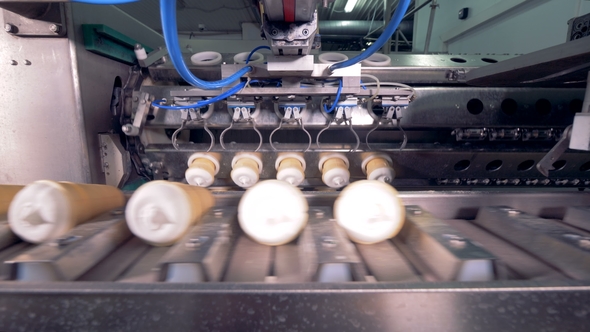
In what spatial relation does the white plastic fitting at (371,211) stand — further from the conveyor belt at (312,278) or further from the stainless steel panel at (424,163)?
the stainless steel panel at (424,163)

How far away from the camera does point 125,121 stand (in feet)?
4.17

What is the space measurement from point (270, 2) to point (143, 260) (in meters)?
0.64

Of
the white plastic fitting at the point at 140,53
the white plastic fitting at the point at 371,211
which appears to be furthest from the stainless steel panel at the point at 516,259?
the white plastic fitting at the point at 140,53

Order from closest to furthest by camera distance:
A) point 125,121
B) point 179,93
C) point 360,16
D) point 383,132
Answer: point 179,93 < point 125,121 < point 383,132 < point 360,16

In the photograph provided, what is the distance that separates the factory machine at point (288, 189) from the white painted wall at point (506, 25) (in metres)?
0.44

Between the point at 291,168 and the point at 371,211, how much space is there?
0.57m

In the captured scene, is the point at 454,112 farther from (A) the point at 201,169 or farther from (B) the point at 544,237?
(A) the point at 201,169

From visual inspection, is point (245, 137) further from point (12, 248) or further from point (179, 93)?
point (12, 248)

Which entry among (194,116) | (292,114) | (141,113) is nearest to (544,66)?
(292,114)

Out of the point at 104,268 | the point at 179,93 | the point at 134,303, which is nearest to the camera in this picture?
the point at 134,303

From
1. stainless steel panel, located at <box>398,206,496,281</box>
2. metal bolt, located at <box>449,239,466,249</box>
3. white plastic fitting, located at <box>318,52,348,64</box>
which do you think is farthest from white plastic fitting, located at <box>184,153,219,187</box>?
metal bolt, located at <box>449,239,466,249</box>

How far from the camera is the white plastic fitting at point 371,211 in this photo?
1.98 feet

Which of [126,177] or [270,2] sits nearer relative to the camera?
[270,2]

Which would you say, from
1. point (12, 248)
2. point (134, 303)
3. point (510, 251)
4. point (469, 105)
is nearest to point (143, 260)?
point (134, 303)
